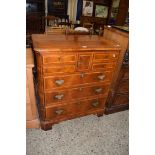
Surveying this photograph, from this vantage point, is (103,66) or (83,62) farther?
(103,66)

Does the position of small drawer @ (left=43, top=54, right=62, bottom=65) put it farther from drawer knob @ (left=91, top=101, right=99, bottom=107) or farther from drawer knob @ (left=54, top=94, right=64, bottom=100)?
drawer knob @ (left=91, top=101, right=99, bottom=107)

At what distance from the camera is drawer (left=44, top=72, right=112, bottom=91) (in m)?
1.63

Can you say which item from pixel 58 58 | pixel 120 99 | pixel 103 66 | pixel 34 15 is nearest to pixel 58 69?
pixel 58 58

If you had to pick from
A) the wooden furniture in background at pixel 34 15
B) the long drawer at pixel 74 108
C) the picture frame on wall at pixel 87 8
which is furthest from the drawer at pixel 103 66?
the picture frame on wall at pixel 87 8

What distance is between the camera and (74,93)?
184 cm

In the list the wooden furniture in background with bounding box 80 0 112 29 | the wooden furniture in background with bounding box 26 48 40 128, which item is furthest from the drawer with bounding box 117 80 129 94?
the wooden furniture in background with bounding box 80 0 112 29

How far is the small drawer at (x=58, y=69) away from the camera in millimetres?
1541

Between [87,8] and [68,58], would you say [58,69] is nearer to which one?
[68,58]

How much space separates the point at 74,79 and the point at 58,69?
248 millimetres
